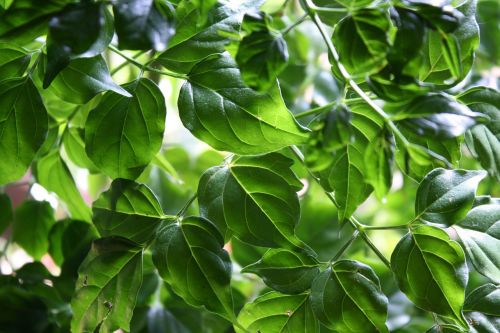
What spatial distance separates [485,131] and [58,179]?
32 centimetres

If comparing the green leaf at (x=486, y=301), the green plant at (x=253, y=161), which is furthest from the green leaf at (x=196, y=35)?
the green leaf at (x=486, y=301)

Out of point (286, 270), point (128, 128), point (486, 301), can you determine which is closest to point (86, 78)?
point (128, 128)

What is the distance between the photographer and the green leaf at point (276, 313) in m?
0.38

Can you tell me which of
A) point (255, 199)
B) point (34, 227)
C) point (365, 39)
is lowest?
point (34, 227)

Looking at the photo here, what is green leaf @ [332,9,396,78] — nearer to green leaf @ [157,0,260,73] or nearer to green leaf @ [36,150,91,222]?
green leaf @ [157,0,260,73]

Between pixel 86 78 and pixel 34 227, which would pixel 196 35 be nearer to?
pixel 86 78

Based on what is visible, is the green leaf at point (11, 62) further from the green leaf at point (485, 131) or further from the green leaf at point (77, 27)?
the green leaf at point (485, 131)

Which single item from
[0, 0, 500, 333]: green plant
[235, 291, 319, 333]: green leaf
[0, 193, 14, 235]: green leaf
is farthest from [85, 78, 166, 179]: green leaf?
[0, 193, 14, 235]: green leaf

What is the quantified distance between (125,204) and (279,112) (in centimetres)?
13

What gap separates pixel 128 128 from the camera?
364 mm

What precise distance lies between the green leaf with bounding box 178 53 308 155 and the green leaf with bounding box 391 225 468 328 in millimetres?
92

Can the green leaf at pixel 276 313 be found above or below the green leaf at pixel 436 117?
below

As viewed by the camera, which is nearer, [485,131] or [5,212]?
[485,131]

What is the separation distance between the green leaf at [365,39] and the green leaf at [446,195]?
0.10 meters
